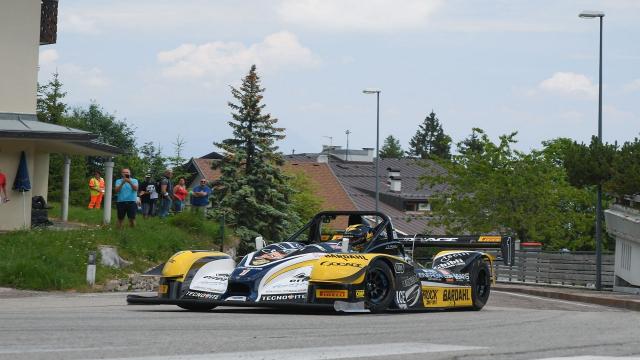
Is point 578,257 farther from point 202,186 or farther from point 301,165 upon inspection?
point 301,165

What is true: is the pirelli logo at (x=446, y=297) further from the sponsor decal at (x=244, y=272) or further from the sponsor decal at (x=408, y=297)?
the sponsor decal at (x=244, y=272)

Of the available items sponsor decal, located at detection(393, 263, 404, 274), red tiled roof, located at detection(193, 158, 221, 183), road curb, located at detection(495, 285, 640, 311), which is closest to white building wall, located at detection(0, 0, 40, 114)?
road curb, located at detection(495, 285, 640, 311)

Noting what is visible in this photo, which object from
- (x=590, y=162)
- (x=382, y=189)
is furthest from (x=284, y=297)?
(x=382, y=189)

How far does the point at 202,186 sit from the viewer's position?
123ft

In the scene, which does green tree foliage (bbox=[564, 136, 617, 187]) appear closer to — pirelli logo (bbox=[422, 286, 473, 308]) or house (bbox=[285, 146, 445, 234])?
pirelli logo (bbox=[422, 286, 473, 308])

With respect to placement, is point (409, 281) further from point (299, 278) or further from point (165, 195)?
point (165, 195)

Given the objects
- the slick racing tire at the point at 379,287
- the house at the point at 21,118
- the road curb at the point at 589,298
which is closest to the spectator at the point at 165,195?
the house at the point at 21,118

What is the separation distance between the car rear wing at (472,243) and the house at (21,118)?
49.1 ft

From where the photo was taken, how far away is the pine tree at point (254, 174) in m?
50.4

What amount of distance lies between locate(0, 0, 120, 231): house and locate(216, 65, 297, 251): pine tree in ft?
51.8

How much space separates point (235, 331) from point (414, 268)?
235 inches

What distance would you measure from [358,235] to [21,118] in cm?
1819

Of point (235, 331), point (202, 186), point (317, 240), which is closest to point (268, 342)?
point (235, 331)

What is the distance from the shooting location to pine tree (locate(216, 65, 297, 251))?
5041 cm
